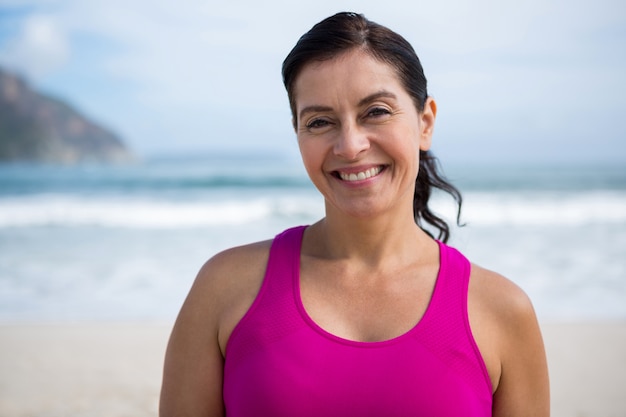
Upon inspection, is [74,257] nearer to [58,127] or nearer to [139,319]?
[139,319]

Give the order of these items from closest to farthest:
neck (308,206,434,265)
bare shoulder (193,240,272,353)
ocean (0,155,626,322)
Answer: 1. bare shoulder (193,240,272,353)
2. neck (308,206,434,265)
3. ocean (0,155,626,322)

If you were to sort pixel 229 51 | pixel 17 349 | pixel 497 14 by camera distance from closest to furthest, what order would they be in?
pixel 17 349, pixel 497 14, pixel 229 51

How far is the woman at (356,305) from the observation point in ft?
5.93

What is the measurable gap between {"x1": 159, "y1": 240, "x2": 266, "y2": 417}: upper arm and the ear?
0.63 metres

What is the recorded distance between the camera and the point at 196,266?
32.2ft

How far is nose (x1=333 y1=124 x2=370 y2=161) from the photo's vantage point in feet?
5.95

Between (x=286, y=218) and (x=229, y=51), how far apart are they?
1201 centimetres

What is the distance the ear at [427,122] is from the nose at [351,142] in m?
0.29

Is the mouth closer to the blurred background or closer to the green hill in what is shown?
the blurred background

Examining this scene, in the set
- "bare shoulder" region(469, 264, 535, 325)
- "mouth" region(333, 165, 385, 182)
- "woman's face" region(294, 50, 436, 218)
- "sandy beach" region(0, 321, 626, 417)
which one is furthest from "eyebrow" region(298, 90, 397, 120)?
"sandy beach" region(0, 321, 626, 417)

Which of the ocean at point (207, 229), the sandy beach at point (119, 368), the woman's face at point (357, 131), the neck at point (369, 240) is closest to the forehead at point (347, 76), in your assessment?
the woman's face at point (357, 131)

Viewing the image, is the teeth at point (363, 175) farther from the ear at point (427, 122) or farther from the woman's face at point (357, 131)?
the ear at point (427, 122)

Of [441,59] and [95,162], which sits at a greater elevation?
[441,59]

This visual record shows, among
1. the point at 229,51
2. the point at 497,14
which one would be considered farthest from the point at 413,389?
the point at 229,51
